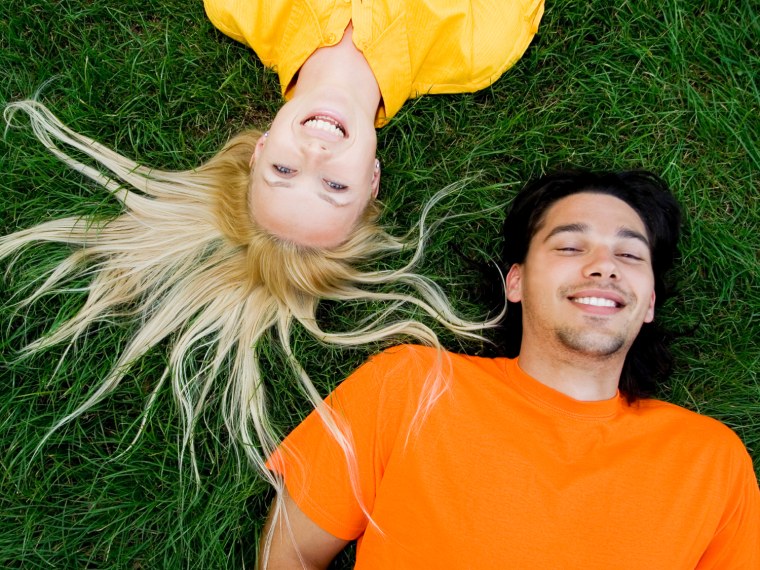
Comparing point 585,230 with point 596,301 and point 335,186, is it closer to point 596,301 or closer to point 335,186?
point 596,301

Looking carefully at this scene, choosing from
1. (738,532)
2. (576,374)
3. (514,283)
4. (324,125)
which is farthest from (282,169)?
(738,532)

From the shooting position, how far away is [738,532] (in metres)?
2.68

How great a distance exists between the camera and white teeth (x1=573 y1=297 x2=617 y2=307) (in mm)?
2750

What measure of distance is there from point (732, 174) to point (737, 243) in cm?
39

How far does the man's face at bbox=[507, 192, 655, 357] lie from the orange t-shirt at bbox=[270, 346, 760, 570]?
0.95 feet

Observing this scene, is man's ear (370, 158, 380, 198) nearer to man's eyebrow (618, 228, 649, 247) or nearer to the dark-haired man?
the dark-haired man

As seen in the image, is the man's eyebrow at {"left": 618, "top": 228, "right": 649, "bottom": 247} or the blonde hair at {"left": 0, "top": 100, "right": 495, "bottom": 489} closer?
the man's eyebrow at {"left": 618, "top": 228, "right": 649, "bottom": 247}

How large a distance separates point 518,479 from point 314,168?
1.61m

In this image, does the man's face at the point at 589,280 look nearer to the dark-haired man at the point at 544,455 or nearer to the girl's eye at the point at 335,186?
the dark-haired man at the point at 544,455

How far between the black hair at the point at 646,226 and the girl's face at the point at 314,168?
33.8 inches

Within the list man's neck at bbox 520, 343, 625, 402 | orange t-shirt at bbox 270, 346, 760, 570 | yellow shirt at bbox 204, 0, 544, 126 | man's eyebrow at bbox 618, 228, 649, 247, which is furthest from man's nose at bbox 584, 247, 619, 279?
yellow shirt at bbox 204, 0, 544, 126

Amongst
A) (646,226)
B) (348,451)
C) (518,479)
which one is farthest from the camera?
(646,226)

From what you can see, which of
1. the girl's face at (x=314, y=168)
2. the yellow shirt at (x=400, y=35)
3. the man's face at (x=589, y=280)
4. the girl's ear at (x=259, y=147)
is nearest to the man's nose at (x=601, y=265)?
the man's face at (x=589, y=280)

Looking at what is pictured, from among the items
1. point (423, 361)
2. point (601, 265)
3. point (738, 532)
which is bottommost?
point (738, 532)
